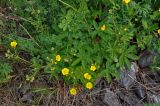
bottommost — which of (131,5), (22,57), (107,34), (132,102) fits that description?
(132,102)

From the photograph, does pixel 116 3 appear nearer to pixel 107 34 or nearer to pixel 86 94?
pixel 107 34

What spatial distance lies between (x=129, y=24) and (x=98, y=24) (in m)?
0.28

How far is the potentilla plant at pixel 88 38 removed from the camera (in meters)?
2.57

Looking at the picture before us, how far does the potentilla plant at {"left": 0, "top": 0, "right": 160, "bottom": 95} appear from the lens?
2.57 m

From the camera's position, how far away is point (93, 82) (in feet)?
8.84

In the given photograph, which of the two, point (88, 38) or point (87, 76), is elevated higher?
point (88, 38)

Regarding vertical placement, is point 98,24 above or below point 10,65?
above

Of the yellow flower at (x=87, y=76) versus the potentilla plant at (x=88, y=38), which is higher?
the potentilla plant at (x=88, y=38)

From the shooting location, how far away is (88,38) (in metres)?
2.67

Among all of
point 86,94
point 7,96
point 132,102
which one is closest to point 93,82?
point 86,94

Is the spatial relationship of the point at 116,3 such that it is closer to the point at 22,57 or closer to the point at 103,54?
the point at 103,54

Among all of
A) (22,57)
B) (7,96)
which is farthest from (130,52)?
(7,96)

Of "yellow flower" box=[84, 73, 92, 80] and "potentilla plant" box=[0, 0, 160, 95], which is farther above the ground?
"potentilla plant" box=[0, 0, 160, 95]

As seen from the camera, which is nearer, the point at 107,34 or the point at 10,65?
the point at 107,34
